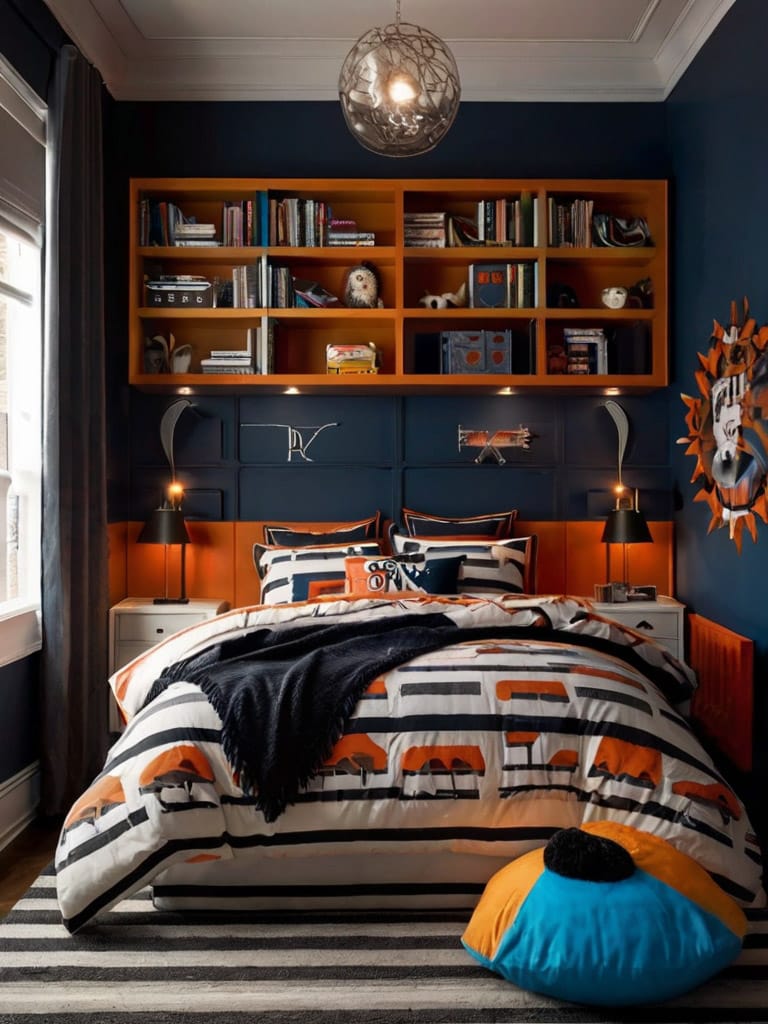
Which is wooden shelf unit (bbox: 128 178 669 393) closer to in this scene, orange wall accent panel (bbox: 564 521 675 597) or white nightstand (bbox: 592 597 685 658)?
orange wall accent panel (bbox: 564 521 675 597)

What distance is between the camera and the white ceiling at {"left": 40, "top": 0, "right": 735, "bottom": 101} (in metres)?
3.75

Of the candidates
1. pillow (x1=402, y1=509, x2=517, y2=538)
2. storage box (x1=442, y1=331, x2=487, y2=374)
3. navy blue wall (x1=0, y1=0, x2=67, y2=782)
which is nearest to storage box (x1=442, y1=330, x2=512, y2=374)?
storage box (x1=442, y1=331, x2=487, y2=374)

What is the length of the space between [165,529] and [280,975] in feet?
7.64

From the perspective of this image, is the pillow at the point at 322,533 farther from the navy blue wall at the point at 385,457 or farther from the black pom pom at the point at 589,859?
the black pom pom at the point at 589,859

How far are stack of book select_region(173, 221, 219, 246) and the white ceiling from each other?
68cm

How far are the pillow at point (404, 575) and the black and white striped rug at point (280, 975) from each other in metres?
1.49

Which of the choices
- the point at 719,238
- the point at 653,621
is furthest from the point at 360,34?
the point at 653,621

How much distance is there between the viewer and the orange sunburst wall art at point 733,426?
125 inches

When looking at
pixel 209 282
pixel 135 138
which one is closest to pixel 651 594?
pixel 209 282

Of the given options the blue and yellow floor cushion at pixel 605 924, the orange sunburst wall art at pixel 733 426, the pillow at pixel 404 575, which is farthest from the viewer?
the pillow at pixel 404 575

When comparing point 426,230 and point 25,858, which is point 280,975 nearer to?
point 25,858

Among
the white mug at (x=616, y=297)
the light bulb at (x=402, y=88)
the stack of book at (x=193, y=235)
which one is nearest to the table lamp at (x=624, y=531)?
the white mug at (x=616, y=297)

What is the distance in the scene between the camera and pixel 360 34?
158 inches

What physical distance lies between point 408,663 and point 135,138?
318 centimetres
